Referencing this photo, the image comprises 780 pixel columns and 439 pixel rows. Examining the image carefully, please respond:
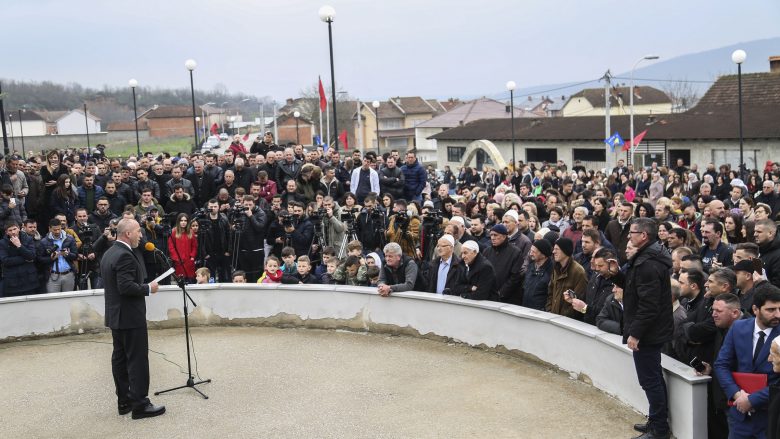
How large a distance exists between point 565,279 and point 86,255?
7.81 metres

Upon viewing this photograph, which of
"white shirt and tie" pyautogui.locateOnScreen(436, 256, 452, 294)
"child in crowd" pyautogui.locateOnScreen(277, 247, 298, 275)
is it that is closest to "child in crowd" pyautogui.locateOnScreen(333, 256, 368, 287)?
"child in crowd" pyautogui.locateOnScreen(277, 247, 298, 275)

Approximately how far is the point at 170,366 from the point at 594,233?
519 cm

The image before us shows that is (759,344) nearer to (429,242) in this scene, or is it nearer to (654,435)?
(654,435)

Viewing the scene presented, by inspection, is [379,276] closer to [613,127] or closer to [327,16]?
[327,16]

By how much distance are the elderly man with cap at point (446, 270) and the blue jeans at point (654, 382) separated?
315 centimetres

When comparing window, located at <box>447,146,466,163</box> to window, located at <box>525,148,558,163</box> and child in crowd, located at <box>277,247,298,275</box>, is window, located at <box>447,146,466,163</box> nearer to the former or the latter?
window, located at <box>525,148,558,163</box>

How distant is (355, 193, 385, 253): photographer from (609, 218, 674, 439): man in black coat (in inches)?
254

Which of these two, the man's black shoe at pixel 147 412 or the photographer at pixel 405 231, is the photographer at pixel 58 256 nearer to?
the photographer at pixel 405 231

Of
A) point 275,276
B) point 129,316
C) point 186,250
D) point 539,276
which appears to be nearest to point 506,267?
point 539,276

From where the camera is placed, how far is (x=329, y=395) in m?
8.08

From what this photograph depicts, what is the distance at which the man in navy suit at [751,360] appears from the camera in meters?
5.65

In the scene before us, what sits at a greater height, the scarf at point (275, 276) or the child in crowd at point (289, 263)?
the child in crowd at point (289, 263)

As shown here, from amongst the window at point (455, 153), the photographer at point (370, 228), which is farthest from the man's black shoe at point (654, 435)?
the window at point (455, 153)

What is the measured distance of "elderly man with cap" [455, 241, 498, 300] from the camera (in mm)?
8977
